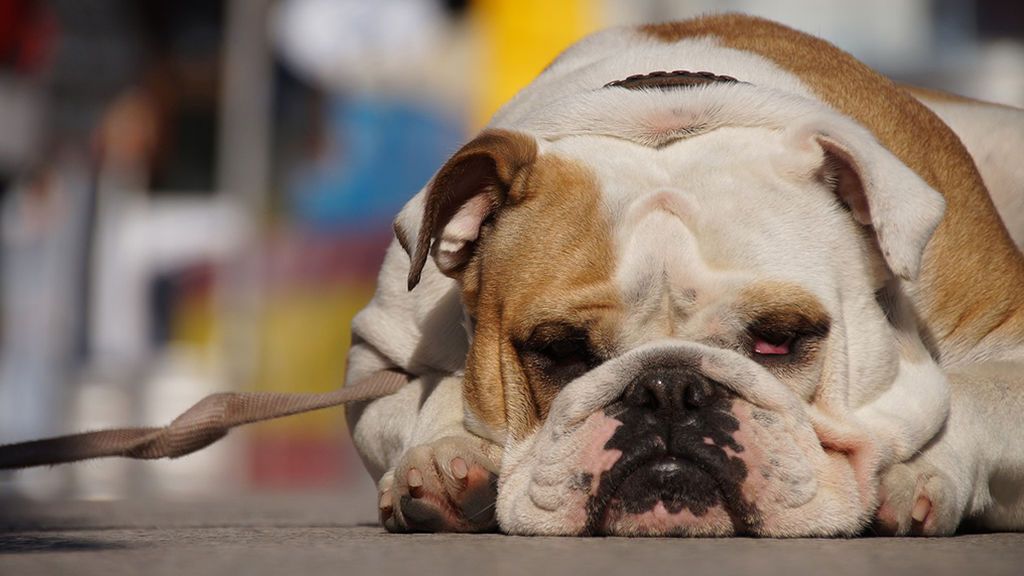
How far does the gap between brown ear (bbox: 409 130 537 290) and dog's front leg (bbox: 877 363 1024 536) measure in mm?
1057

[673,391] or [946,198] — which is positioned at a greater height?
[946,198]

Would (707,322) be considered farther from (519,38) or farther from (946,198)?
(519,38)

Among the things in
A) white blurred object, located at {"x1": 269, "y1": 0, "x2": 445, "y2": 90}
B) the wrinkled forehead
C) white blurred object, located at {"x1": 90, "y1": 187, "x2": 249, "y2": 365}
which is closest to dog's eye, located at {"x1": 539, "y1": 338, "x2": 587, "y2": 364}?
the wrinkled forehead

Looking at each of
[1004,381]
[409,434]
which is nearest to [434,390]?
[409,434]

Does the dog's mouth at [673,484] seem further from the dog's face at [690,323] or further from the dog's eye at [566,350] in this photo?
the dog's eye at [566,350]

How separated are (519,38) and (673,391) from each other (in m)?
6.40

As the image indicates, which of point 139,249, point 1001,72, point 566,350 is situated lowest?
point 139,249

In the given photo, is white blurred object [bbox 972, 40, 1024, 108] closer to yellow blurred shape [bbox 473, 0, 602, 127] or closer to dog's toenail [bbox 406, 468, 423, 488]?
yellow blurred shape [bbox 473, 0, 602, 127]

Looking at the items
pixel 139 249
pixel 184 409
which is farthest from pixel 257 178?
pixel 184 409

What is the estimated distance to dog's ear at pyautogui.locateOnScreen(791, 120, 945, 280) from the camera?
3.34 meters

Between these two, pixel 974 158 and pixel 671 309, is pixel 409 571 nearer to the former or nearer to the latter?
pixel 671 309

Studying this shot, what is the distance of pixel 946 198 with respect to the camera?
3.79m

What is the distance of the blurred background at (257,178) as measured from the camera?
9.20 m

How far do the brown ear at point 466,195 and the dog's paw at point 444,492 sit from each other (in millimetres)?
398
